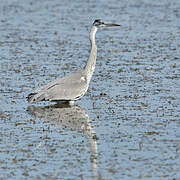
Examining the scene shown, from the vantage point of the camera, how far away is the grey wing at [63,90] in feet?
37.8

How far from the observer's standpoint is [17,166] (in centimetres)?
813

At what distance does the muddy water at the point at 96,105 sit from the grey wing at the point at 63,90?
0.21m

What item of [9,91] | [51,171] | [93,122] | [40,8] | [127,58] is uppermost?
[40,8]

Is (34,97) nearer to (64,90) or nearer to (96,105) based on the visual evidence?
(64,90)

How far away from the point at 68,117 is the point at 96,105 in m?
0.89

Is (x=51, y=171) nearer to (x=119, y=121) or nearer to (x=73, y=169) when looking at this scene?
(x=73, y=169)

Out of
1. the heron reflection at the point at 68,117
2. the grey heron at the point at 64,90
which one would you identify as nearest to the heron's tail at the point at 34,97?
the grey heron at the point at 64,90

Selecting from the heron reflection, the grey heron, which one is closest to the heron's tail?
the grey heron

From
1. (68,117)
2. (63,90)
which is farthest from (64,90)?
(68,117)

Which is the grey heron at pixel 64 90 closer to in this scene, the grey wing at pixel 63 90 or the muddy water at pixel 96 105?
the grey wing at pixel 63 90

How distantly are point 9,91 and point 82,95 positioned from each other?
1.62 metres

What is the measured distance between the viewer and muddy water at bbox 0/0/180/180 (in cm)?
823

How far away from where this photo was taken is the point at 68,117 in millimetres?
10836

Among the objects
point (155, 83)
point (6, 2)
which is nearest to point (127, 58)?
point (155, 83)
